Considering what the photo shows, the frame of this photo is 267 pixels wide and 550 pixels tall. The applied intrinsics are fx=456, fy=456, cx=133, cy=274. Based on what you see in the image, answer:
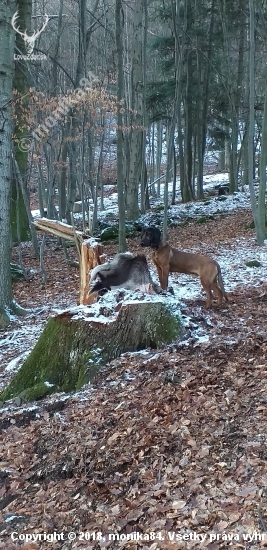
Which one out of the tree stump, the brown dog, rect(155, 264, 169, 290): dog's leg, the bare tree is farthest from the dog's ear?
the bare tree

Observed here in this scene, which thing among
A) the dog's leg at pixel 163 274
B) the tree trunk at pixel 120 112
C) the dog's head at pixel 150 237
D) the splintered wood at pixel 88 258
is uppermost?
the tree trunk at pixel 120 112

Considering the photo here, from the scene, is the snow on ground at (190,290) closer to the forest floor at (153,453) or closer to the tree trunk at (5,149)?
the forest floor at (153,453)

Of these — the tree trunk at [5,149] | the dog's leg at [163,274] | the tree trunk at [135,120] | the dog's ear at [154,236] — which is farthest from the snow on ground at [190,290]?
the tree trunk at [135,120]

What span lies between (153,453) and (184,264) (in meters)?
4.30

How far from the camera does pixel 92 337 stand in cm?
568

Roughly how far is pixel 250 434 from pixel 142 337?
2.13 m

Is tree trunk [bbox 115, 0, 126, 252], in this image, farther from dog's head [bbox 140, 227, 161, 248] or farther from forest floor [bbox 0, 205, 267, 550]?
forest floor [bbox 0, 205, 267, 550]

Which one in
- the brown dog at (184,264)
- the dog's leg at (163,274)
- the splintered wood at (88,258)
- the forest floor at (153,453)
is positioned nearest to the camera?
the forest floor at (153,453)

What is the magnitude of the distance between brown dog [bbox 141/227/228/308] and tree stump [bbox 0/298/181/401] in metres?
1.90

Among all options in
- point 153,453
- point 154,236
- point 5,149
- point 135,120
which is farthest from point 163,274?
point 135,120

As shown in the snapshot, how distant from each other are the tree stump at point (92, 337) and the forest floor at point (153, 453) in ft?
0.62

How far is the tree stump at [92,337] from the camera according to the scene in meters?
5.65

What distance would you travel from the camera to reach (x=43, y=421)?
5016 mm

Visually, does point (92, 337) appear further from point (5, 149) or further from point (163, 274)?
point (5, 149)
